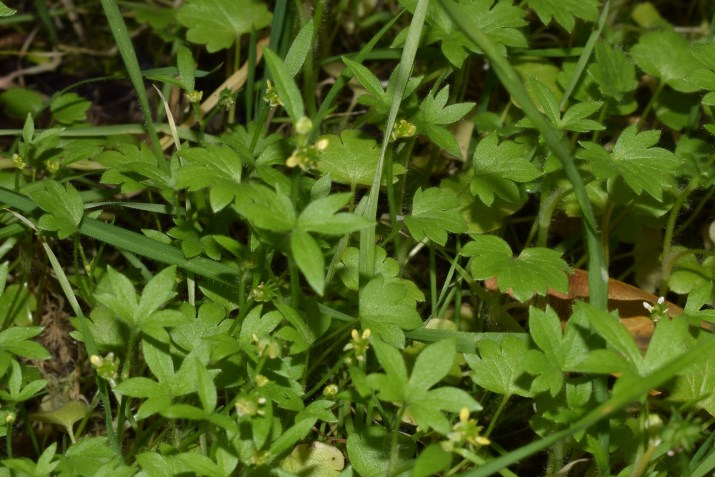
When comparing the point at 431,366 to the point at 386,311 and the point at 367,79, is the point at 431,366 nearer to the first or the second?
the point at 386,311

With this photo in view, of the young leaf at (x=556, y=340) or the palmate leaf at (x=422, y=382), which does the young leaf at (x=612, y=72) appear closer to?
the young leaf at (x=556, y=340)

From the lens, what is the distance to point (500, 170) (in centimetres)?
255

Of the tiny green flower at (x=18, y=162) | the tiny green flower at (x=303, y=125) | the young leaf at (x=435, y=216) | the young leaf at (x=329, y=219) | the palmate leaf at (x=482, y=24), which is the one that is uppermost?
the tiny green flower at (x=303, y=125)

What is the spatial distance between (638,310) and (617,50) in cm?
103

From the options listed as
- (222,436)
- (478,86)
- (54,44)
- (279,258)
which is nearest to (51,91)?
(54,44)

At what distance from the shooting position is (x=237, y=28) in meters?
3.28

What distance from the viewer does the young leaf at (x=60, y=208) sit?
230cm

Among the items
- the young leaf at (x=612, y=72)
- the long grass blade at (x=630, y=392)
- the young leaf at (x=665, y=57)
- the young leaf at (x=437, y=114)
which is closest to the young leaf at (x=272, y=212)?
the long grass blade at (x=630, y=392)

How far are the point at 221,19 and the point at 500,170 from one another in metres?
1.49

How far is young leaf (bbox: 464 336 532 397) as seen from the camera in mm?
2084

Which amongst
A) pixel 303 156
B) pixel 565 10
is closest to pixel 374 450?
pixel 303 156

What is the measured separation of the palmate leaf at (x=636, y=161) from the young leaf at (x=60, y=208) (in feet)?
5.19

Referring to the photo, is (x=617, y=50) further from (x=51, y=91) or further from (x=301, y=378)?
(x=51, y=91)

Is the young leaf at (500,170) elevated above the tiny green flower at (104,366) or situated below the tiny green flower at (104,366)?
above
